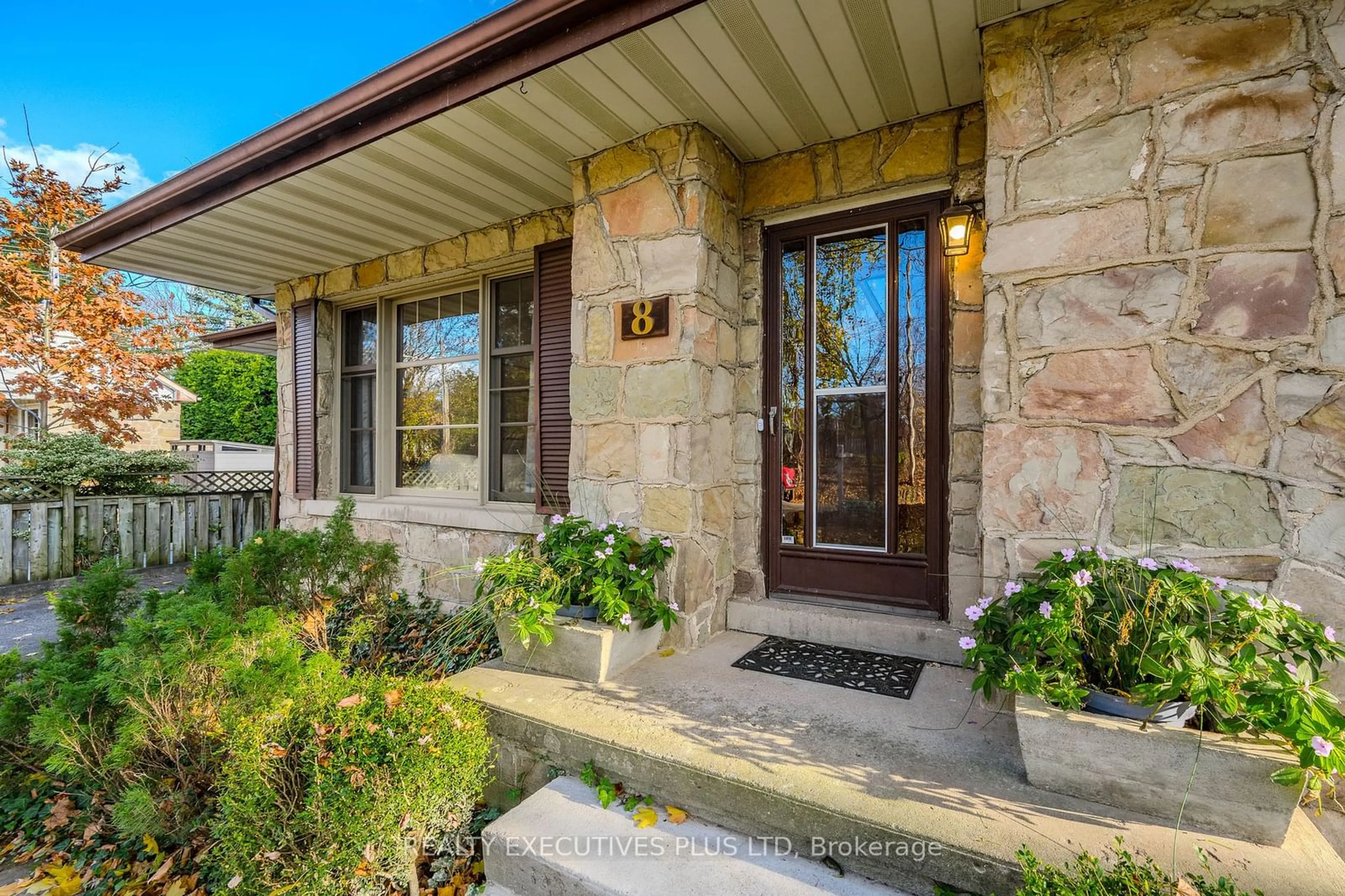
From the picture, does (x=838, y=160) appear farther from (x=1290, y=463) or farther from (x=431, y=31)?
(x=431, y=31)

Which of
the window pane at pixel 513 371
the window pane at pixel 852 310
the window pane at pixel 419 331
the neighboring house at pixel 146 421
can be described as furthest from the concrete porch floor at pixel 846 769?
the neighboring house at pixel 146 421

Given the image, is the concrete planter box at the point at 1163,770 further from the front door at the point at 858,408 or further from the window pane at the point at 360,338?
the window pane at the point at 360,338

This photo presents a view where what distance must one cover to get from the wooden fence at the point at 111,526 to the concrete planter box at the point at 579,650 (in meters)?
3.39

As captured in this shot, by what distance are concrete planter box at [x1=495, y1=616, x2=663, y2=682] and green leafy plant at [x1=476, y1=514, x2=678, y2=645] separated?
0.05 metres

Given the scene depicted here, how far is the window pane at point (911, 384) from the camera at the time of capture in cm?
250

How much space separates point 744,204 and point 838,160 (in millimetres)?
488

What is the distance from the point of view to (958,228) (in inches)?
90.0

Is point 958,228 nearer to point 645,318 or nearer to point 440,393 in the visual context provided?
point 645,318

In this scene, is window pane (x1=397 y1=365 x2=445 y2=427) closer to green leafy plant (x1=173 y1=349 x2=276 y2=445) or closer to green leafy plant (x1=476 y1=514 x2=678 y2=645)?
green leafy plant (x1=476 y1=514 x2=678 y2=645)

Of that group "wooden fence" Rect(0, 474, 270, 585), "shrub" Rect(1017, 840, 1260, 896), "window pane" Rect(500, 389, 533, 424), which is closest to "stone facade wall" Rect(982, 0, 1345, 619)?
"shrub" Rect(1017, 840, 1260, 896)

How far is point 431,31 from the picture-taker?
16.8 ft

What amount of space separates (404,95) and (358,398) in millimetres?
2931

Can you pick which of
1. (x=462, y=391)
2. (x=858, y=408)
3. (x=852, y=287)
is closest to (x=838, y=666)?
(x=858, y=408)

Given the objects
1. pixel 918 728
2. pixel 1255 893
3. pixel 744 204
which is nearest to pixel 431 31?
pixel 744 204
